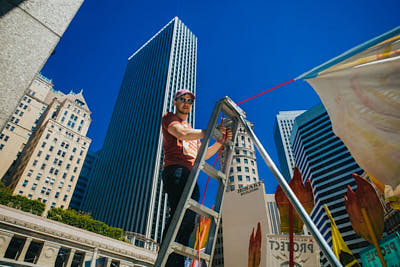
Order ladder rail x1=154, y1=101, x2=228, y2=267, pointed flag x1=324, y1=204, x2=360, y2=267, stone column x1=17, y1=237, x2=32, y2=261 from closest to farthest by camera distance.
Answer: ladder rail x1=154, y1=101, x2=228, y2=267 < pointed flag x1=324, y1=204, x2=360, y2=267 < stone column x1=17, y1=237, x2=32, y2=261

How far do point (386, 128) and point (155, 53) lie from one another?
113 metres

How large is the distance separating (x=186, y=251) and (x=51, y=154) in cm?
7677

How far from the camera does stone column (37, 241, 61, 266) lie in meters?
25.7

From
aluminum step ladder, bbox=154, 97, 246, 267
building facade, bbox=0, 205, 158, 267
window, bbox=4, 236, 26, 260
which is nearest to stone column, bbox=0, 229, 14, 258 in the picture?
building facade, bbox=0, 205, 158, 267

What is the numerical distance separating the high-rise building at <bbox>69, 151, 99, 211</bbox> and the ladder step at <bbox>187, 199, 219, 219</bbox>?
118603 millimetres

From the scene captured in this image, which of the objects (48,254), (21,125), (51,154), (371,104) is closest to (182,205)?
(371,104)

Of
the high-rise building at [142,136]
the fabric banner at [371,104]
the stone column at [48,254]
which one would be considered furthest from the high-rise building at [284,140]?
the fabric banner at [371,104]

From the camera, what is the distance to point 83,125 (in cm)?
7838

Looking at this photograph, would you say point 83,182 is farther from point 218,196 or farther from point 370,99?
point 370,99

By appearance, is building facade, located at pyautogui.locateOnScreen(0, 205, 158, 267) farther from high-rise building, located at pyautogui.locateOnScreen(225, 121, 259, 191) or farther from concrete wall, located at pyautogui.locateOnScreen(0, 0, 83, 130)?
high-rise building, located at pyautogui.locateOnScreen(225, 121, 259, 191)

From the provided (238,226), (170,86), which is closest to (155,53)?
(170,86)

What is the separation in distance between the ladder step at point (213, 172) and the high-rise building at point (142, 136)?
7125cm

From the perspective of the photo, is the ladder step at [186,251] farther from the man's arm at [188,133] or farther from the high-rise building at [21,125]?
the high-rise building at [21,125]

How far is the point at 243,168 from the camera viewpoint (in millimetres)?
63156
